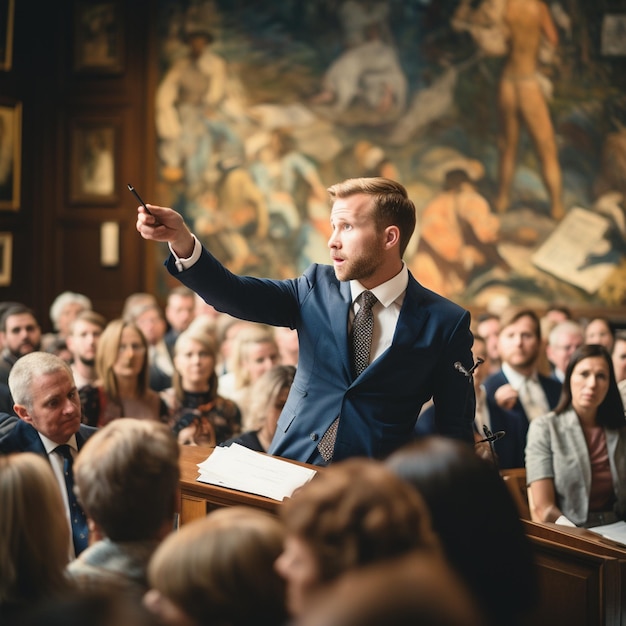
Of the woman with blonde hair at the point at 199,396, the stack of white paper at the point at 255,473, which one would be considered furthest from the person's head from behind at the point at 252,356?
the stack of white paper at the point at 255,473

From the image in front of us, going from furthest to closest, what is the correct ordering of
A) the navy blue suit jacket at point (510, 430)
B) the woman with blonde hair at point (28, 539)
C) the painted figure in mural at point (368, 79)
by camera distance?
the painted figure in mural at point (368, 79) → the navy blue suit jacket at point (510, 430) → the woman with blonde hair at point (28, 539)

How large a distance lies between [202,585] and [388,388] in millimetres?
1752

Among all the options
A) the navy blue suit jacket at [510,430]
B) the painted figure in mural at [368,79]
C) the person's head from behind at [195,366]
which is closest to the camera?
the navy blue suit jacket at [510,430]

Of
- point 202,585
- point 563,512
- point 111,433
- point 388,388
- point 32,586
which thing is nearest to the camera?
point 202,585

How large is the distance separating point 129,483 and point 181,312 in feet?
27.1

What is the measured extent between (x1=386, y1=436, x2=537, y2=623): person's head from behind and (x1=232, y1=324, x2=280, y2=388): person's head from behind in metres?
4.88

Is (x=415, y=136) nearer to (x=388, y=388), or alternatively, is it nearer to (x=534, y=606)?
(x=388, y=388)

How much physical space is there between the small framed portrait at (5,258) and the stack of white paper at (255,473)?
1040 centimetres

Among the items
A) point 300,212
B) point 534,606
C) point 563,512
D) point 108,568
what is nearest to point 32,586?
point 108,568

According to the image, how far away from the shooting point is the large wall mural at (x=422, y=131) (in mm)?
13086

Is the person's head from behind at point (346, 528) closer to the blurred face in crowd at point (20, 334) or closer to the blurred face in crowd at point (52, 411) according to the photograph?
the blurred face in crowd at point (52, 411)

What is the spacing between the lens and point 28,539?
2.38 metres

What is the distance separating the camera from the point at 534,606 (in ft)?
8.15

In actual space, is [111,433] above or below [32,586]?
above
